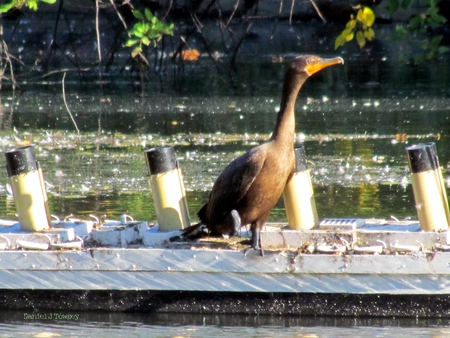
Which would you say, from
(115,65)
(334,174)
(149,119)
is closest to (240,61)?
(115,65)

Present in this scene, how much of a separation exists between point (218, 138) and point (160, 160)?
18.3ft

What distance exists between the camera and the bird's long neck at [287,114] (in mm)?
5629

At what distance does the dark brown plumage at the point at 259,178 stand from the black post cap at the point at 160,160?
41 cm

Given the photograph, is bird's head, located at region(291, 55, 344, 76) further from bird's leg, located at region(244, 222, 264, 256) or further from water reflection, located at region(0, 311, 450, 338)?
water reflection, located at region(0, 311, 450, 338)

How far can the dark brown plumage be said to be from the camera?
5605mm

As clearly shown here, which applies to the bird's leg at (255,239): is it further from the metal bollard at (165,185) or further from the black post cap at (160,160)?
the black post cap at (160,160)

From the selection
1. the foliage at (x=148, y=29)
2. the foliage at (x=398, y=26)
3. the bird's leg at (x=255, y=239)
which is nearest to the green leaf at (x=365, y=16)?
the foliage at (x=398, y=26)

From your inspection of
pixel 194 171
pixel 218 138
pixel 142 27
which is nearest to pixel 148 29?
pixel 142 27

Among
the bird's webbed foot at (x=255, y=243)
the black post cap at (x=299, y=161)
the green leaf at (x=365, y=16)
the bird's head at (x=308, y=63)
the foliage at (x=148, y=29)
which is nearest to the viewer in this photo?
the bird's webbed foot at (x=255, y=243)

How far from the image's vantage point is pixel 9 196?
347 inches

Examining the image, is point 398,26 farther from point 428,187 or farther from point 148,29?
point 428,187

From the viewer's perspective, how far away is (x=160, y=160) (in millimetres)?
6098

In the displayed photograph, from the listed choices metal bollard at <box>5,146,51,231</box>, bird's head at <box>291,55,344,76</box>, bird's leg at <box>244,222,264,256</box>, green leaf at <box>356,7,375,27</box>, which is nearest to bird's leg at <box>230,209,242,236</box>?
bird's leg at <box>244,222,264,256</box>

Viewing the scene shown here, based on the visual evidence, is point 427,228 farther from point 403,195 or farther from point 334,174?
point 334,174
